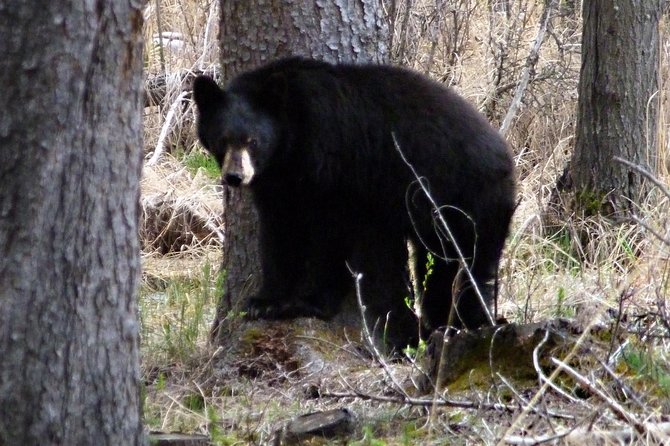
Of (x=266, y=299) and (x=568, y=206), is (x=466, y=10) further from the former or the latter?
(x=266, y=299)

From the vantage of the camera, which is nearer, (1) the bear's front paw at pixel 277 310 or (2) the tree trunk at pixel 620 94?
(1) the bear's front paw at pixel 277 310

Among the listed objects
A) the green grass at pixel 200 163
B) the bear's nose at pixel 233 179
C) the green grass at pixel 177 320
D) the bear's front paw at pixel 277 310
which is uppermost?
the bear's nose at pixel 233 179

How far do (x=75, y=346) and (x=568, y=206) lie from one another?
19.2ft

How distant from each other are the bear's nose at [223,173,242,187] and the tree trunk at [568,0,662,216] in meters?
3.45

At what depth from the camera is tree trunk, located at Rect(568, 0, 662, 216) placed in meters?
7.87

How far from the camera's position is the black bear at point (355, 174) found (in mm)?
5785

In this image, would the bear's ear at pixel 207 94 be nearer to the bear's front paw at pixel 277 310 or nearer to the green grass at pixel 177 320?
the green grass at pixel 177 320

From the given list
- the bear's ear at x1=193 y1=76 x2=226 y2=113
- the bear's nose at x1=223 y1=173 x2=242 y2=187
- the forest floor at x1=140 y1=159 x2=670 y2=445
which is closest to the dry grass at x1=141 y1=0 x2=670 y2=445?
the forest floor at x1=140 y1=159 x2=670 y2=445

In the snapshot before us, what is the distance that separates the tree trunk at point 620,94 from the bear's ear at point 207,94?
11.2 feet

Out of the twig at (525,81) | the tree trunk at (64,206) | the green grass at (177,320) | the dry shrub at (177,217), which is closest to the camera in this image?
the tree trunk at (64,206)

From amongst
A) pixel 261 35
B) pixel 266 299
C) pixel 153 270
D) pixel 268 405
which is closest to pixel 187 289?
pixel 153 270

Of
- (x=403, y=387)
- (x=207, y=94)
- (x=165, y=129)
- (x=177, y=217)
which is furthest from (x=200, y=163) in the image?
(x=403, y=387)

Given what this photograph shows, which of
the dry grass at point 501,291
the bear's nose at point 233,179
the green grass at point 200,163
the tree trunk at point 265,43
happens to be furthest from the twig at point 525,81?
the bear's nose at point 233,179

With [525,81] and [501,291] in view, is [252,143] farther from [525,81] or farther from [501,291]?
[525,81]
